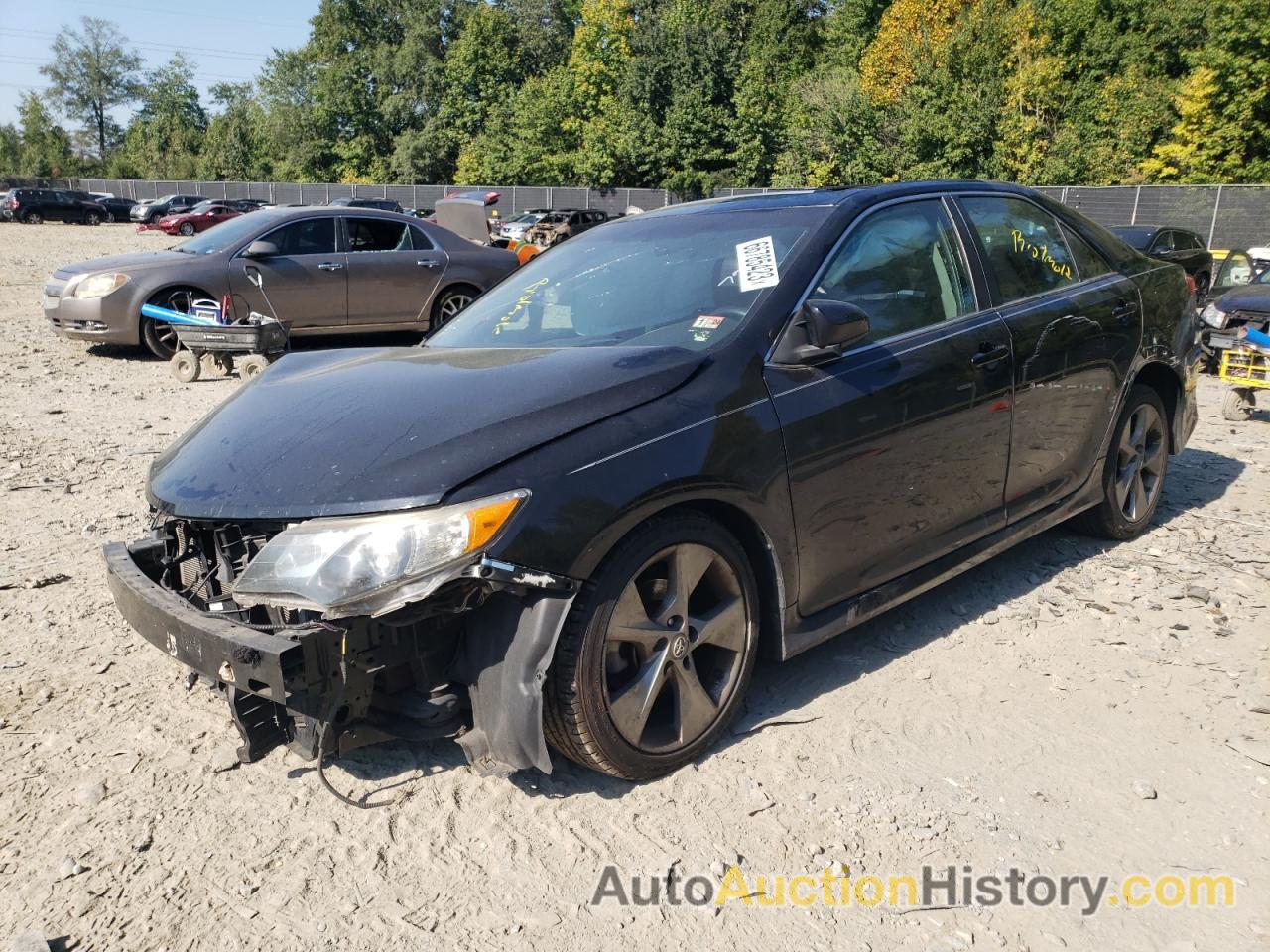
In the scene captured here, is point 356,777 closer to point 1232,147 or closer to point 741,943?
point 741,943

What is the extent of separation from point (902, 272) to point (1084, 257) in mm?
1445

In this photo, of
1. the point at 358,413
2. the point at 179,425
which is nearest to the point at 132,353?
the point at 179,425

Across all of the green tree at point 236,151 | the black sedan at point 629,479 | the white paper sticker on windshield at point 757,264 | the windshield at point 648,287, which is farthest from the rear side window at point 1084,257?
the green tree at point 236,151

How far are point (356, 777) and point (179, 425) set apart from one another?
214 inches

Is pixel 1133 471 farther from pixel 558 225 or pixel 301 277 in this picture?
pixel 558 225

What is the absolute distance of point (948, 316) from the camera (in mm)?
3840

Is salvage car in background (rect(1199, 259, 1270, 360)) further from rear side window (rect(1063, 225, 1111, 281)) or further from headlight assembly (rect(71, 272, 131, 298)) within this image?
headlight assembly (rect(71, 272, 131, 298))

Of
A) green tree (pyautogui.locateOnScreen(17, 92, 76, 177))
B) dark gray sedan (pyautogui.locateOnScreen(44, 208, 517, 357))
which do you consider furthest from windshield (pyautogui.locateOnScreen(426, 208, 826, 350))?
green tree (pyautogui.locateOnScreen(17, 92, 76, 177))

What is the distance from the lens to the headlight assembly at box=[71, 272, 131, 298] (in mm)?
10086

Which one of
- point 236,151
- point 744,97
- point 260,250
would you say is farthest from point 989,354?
point 236,151

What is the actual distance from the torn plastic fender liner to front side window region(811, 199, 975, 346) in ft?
4.97

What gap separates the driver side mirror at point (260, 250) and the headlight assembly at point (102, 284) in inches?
47.3

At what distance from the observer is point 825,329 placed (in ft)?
10.4

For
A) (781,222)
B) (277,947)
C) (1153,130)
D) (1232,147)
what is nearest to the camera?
(277,947)
